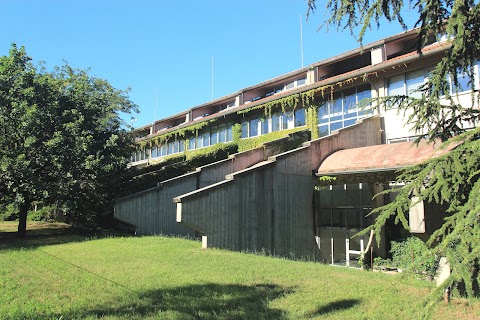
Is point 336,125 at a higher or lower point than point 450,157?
higher

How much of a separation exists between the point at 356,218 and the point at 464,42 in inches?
602

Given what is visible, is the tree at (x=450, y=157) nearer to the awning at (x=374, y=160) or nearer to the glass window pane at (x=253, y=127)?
the awning at (x=374, y=160)

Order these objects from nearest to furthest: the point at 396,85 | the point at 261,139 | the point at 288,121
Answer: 1. the point at 396,85
2. the point at 288,121
3. the point at 261,139

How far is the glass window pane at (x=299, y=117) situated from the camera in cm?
2442

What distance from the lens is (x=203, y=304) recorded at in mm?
6734

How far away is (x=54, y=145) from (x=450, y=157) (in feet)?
56.4

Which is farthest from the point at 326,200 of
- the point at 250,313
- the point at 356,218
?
the point at 250,313

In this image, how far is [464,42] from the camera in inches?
221

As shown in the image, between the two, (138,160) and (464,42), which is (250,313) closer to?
(464,42)

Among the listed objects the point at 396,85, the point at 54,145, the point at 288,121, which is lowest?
the point at 54,145

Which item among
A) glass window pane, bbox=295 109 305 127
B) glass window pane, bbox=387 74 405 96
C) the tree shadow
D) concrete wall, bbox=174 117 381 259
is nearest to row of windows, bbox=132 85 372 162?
glass window pane, bbox=295 109 305 127

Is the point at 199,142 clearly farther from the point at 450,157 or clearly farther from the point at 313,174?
the point at 450,157

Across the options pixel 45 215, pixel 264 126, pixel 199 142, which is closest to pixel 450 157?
pixel 264 126

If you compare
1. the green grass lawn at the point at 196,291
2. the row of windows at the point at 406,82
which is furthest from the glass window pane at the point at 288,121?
the green grass lawn at the point at 196,291
